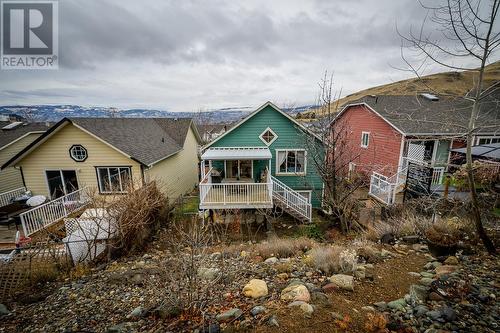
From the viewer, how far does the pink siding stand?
47.4ft

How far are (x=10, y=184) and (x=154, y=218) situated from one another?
14.4 meters

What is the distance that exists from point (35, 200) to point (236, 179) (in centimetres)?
1054

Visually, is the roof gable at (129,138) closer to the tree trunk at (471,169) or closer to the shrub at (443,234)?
the shrub at (443,234)

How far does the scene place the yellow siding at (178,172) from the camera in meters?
14.5

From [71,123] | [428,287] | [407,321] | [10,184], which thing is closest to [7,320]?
[407,321]

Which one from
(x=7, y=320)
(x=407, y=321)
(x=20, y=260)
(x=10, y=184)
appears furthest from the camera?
(x=10, y=184)

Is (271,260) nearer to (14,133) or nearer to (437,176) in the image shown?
(437,176)

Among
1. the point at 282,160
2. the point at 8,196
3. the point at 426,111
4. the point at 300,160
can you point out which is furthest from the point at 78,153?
the point at 426,111

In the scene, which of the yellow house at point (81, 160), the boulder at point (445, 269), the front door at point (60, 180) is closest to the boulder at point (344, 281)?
the boulder at point (445, 269)

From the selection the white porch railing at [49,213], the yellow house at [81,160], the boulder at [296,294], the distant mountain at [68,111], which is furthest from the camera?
the distant mountain at [68,111]

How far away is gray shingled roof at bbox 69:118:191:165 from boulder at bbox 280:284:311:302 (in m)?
10.6

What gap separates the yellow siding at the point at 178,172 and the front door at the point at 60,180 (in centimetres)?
441

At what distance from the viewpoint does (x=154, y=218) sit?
1035cm

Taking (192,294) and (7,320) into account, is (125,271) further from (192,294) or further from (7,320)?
(192,294)
